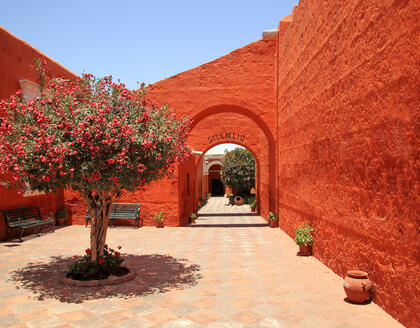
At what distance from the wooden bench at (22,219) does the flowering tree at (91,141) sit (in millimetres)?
3917

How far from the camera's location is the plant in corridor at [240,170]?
82.5ft

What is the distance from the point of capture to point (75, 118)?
16.8 feet

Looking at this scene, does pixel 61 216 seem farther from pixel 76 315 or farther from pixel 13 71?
pixel 76 315

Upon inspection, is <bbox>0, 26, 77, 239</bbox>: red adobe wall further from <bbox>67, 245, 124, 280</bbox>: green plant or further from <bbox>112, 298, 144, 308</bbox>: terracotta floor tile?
<bbox>112, 298, 144, 308</bbox>: terracotta floor tile

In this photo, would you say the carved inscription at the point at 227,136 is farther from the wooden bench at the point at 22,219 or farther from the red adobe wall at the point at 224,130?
the wooden bench at the point at 22,219

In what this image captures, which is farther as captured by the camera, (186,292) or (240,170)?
(240,170)

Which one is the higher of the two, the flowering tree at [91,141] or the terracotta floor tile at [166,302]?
the flowering tree at [91,141]

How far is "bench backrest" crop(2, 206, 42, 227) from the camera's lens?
29.2 feet

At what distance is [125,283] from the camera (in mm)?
5734

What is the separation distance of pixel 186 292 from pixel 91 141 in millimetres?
2523

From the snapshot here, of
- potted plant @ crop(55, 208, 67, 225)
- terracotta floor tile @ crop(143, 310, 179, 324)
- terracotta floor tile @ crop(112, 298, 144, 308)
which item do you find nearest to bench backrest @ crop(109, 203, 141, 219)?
potted plant @ crop(55, 208, 67, 225)

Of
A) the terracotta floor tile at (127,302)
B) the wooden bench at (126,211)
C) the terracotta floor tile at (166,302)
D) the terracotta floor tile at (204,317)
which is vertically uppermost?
the wooden bench at (126,211)

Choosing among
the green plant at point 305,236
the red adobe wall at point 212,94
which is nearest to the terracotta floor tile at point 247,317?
the green plant at point 305,236

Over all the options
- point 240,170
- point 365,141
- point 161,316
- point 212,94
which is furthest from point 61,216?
point 240,170
